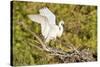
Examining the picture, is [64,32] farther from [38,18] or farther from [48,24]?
[38,18]

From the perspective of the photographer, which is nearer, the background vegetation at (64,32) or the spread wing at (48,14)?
the background vegetation at (64,32)

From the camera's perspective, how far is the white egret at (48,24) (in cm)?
219

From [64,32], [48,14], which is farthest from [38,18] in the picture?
[64,32]

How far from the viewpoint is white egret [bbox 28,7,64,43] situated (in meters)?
2.19

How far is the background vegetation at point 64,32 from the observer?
6.90ft

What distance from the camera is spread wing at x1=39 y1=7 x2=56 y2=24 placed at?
2.21 metres

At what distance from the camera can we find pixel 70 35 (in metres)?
2.31

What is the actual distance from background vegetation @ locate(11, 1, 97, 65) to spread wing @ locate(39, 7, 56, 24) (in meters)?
0.04

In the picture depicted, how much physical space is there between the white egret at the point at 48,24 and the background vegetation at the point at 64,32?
1.6 inches

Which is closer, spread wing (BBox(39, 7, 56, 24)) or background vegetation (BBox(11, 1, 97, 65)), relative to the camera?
background vegetation (BBox(11, 1, 97, 65))

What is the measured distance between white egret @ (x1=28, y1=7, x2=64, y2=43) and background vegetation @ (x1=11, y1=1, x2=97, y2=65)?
0.04m

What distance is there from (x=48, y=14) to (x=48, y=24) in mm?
110

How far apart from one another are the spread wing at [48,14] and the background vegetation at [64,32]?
35mm
